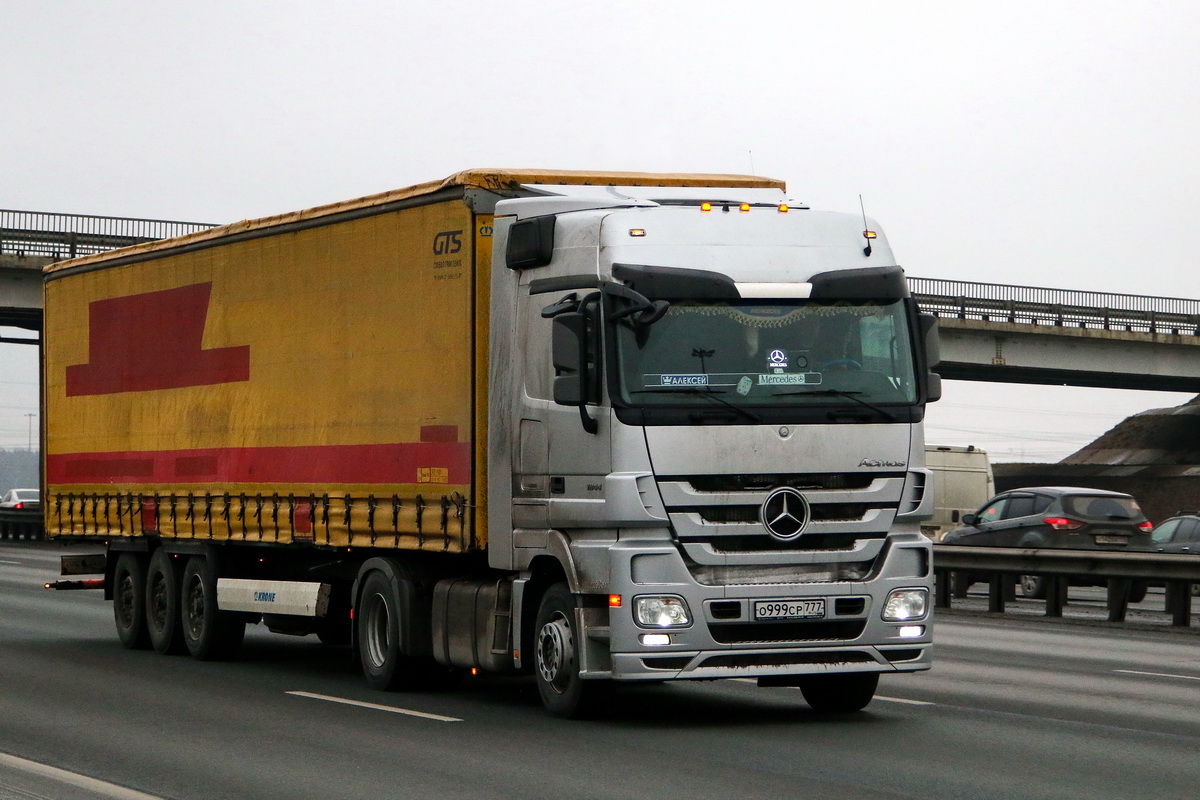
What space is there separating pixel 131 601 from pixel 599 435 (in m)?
8.34

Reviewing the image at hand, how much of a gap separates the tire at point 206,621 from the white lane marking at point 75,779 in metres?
5.83

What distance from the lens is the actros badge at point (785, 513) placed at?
34.4 ft

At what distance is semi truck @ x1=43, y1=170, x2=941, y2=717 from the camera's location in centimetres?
1043

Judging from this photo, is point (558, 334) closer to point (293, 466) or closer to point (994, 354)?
point (293, 466)

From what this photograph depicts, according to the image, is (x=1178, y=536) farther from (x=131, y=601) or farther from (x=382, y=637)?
(x=382, y=637)

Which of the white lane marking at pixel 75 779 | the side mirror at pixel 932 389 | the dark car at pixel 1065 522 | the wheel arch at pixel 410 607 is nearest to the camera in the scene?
the white lane marking at pixel 75 779

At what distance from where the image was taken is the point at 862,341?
35.3 feet

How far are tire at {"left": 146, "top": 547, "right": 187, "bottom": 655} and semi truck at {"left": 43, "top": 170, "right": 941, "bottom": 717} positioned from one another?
2231 mm

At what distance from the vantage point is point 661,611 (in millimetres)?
10320

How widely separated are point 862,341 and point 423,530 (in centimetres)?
345

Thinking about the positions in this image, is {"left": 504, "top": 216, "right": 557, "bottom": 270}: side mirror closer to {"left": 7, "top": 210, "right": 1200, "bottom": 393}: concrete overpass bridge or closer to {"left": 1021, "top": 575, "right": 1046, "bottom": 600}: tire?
{"left": 1021, "top": 575, "right": 1046, "bottom": 600}: tire

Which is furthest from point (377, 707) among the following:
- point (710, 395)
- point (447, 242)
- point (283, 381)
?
point (283, 381)

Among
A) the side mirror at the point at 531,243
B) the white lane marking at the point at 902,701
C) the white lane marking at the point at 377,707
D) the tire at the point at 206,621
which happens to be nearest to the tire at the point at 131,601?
the tire at the point at 206,621

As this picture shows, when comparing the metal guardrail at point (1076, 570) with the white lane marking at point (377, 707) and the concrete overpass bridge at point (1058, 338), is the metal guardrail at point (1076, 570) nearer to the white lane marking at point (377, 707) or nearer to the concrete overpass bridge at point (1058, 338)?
the white lane marking at point (377, 707)
